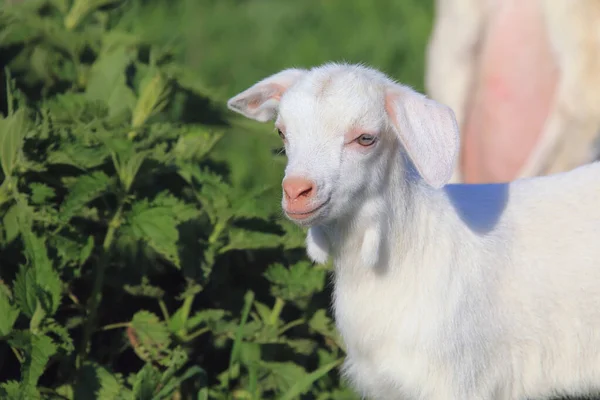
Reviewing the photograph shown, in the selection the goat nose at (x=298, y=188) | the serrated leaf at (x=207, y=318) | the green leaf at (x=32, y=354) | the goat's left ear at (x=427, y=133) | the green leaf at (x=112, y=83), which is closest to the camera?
the goat nose at (x=298, y=188)

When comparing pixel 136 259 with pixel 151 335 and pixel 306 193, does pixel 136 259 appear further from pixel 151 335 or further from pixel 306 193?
pixel 306 193

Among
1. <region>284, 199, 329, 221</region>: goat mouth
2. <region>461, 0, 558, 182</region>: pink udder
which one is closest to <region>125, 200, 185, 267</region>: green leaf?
<region>284, 199, 329, 221</region>: goat mouth

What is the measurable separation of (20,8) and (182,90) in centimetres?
74

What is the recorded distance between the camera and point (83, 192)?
13.7ft

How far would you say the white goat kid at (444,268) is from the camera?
374 cm

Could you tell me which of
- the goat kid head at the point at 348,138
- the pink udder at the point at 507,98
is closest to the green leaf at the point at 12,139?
the goat kid head at the point at 348,138

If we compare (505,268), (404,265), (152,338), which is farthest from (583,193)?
(152,338)

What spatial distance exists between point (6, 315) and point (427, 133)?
1.32m

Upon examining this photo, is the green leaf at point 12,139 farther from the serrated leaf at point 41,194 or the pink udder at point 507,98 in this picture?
the pink udder at point 507,98

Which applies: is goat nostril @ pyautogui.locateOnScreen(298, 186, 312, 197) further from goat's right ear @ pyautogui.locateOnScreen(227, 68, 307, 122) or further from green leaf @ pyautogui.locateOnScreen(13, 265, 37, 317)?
green leaf @ pyautogui.locateOnScreen(13, 265, 37, 317)

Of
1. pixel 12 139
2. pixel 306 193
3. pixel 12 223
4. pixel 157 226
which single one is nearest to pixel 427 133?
pixel 306 193

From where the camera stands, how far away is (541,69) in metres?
5.59

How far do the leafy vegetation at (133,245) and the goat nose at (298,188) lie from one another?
75 cm

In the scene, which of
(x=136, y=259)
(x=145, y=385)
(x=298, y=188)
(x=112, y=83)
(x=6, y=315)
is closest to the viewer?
(x=298, y=188)
